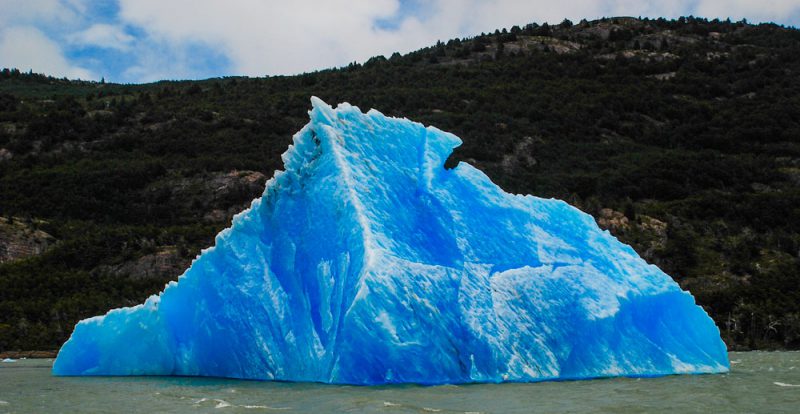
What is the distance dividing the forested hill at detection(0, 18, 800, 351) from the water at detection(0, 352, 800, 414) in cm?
1770

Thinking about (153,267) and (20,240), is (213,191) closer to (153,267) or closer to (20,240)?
(20,240)

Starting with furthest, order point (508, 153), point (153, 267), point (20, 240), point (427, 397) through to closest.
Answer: point (508, 153)
point (20, 240)
point (153, 267)
point (427, 397)

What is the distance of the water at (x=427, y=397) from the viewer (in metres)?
9.54

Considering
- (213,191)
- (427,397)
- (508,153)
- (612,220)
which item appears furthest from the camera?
(508,153)

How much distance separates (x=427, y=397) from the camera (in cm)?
1022

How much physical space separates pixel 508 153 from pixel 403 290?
39822 mm

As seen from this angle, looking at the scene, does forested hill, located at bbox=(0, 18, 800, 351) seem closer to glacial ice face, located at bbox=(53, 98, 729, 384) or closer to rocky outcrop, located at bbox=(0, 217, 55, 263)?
rocky outcrop, located at bbox=(0, 217, 55, 263)

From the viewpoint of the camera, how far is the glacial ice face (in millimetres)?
11359

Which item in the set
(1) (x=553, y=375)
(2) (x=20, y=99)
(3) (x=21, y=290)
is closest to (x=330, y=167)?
(1) (x=553, y=375)

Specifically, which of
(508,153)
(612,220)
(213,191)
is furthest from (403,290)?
(508,153)

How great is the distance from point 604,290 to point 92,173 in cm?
3867

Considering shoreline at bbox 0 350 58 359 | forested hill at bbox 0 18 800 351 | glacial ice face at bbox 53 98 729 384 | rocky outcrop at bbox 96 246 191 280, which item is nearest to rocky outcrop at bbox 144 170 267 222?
forested hill at bbox 0 18 800 351

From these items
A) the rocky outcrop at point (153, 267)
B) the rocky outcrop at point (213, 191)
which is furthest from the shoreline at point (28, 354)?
the rocky outcrop at point (213, 191)

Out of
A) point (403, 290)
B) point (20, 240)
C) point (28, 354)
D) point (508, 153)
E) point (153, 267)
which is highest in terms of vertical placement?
point (508, 153)
